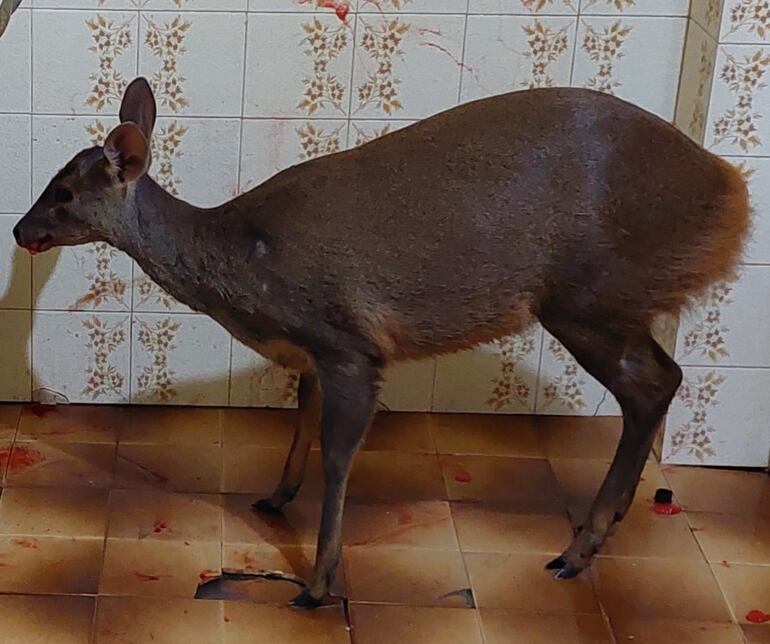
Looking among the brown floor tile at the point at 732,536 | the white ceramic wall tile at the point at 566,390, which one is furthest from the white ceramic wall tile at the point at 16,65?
the brown floor tile at the point at 732,536

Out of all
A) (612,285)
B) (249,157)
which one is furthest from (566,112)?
(249,157)

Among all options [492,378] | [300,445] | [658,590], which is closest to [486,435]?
[492,378]

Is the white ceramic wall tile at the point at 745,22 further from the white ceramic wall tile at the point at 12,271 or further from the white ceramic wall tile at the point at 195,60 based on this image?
the white ceramic wall tile at the point at 12,271

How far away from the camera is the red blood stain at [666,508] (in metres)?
2.89

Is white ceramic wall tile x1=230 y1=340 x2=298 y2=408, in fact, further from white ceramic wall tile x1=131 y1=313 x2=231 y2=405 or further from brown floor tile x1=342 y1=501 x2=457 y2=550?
brown floor tile x1=342 y1=501 x2=457 y2=550

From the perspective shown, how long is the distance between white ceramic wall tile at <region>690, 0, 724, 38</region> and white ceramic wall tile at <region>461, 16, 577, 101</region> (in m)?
0.25

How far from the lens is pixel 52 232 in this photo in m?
2.43

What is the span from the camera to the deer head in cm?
235

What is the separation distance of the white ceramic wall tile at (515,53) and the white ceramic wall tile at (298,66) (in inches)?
10.3

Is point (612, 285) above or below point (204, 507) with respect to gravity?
above

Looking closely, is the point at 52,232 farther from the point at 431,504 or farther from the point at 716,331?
the point at 716,331

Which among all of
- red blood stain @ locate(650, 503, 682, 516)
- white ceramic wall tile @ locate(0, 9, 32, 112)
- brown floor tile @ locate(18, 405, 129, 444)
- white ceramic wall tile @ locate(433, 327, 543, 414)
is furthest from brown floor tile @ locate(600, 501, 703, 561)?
white ceramic wall tile @ locate(0, 9, 32, 112)

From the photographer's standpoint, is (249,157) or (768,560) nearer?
(768,560)

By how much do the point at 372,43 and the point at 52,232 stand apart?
0.86m
